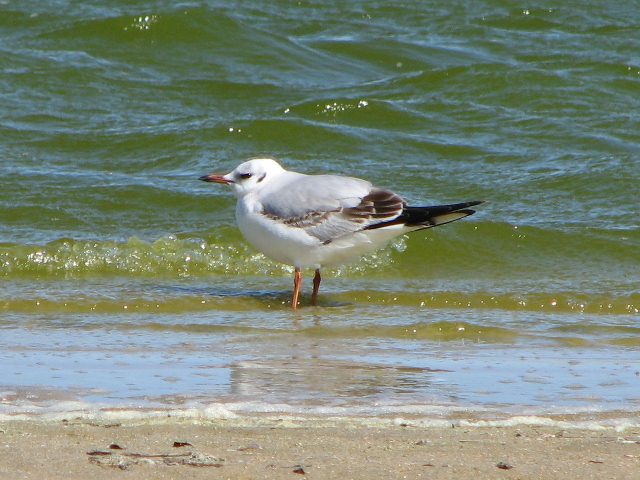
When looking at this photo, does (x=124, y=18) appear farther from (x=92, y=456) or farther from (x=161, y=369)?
(x=92, y=456)

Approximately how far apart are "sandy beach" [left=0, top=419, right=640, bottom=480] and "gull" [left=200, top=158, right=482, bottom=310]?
9.14 ft

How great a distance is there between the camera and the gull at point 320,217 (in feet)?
21.5

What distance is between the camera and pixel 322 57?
507 inches

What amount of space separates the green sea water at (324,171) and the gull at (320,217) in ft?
1.02

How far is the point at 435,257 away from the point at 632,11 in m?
7.70

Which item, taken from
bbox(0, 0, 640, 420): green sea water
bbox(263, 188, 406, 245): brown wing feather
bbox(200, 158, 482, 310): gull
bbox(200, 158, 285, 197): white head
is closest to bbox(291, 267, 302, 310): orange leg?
bbox(200, 158, 482, 310): gull

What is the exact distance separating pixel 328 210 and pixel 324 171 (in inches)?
127

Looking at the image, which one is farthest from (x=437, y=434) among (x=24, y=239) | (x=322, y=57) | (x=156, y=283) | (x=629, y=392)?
(x=322, y=57)

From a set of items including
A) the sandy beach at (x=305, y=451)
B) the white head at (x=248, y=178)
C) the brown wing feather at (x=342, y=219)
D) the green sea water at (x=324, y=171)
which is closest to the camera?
the sandy beach at (x=305, y=451)

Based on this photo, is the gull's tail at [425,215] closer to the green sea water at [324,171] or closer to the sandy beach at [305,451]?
the green sea water at [324,171]

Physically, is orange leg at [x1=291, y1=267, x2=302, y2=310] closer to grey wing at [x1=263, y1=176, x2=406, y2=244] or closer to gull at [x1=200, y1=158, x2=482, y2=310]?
gull at [x1=200, y1=158, x2=482, y2=310]

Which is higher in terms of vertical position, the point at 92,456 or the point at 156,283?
the point at 92,456

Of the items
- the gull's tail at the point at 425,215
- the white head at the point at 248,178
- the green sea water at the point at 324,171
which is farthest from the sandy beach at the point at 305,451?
the white head at the point at 248,178

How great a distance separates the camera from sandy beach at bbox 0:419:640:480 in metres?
3.23
